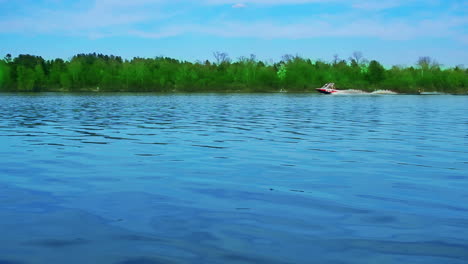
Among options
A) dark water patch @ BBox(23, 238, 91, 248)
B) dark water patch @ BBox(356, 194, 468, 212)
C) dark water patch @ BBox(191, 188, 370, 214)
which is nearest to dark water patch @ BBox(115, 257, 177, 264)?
dark water patch @ BBox(23, 238, 91, 248)

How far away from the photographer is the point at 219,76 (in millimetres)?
179375

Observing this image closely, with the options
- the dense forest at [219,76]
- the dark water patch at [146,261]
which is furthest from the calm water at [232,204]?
the dense forest at [219,76]

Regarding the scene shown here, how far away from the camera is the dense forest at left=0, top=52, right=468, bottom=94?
16800cm

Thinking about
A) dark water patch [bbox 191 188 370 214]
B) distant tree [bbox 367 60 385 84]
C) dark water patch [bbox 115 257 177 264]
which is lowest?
dark water patch [bbox 191 188 370 214]

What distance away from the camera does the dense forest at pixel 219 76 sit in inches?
6614

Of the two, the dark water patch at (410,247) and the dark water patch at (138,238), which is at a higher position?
the dark water patch at (410,247)

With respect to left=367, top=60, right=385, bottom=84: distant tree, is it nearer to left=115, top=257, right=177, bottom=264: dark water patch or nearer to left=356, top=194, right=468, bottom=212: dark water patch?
left=356, top=194, right=468, bottom=212: dark water patch

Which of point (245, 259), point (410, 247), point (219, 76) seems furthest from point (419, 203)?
point (219, 76)

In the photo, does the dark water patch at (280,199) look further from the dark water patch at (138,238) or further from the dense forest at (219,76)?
the dense forest at (219,76)

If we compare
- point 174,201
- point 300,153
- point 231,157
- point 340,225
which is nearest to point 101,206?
point 174,201

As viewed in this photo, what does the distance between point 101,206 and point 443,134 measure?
19.7 metres

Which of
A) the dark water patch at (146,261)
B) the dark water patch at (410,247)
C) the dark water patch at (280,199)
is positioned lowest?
the dark water patch at (280,199)

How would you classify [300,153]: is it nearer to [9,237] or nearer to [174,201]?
[174,201]

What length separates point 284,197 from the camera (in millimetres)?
9875
